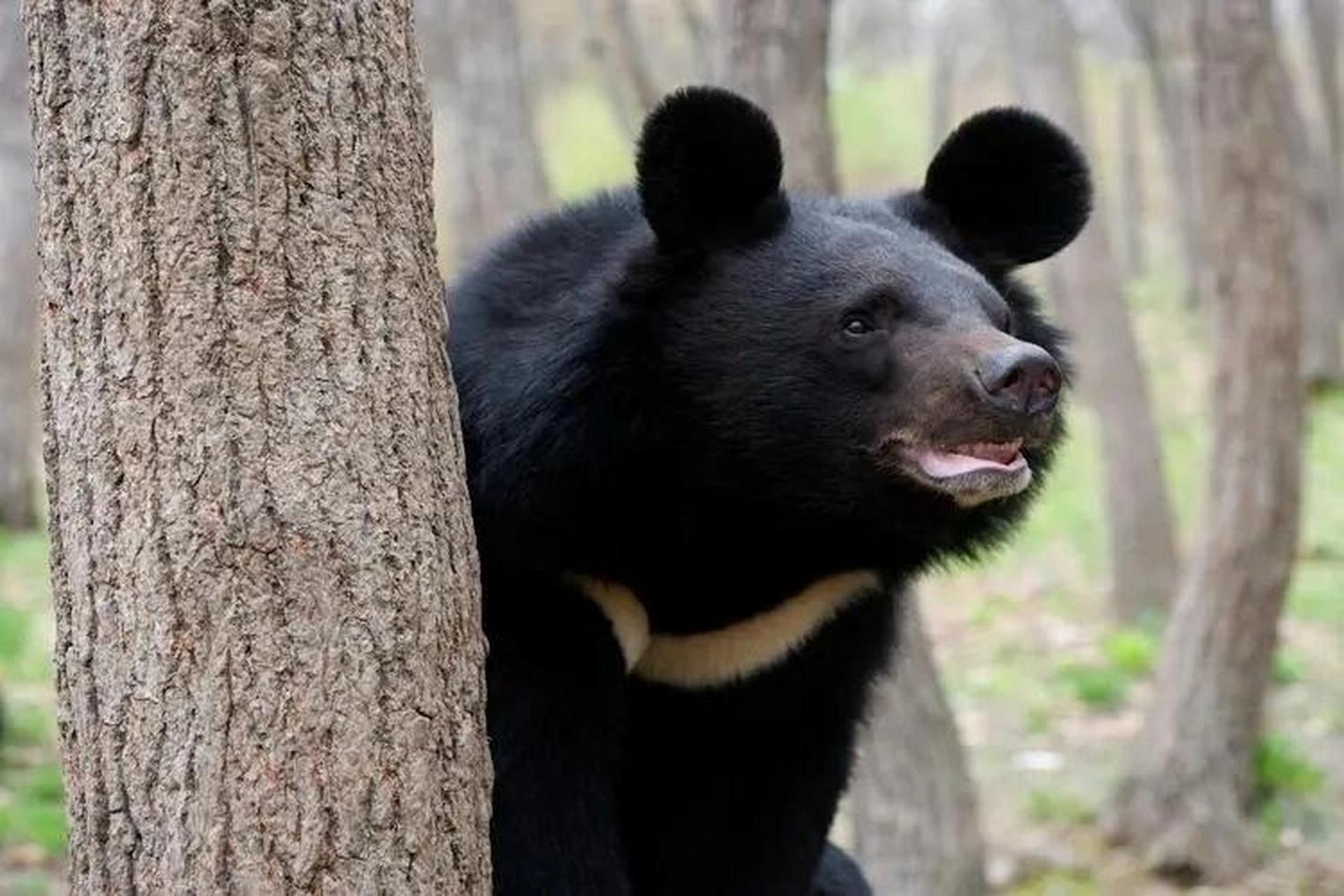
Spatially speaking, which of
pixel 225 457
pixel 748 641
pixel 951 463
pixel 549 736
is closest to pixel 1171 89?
pixel 748 641

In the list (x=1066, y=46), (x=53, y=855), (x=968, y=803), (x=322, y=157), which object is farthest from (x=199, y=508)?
(x=1066, y=46)

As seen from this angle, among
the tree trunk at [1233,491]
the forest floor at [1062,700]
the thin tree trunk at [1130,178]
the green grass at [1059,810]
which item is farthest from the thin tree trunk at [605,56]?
the thin tree trunk at [1130,178]

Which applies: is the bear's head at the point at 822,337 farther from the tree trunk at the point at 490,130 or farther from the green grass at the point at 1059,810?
the tree trunk at the point at 490,130

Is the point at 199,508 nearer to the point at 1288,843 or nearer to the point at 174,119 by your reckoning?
the point at 174,119

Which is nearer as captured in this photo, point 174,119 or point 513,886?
point 174,119

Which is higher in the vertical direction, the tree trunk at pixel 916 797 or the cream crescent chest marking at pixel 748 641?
the cream crescent chest marking at pixel 748 641

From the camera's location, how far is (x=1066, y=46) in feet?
35.9

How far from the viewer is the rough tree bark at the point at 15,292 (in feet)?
36.9

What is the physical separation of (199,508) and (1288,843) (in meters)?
5.72

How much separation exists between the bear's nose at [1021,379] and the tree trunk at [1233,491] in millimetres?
4008

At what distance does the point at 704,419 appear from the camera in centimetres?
338

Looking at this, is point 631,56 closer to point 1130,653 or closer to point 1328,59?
point 1130,653

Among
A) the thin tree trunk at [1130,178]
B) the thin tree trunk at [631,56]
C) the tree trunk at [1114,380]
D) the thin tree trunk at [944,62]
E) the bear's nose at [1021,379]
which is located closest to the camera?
the bear's nose at [1021,379]

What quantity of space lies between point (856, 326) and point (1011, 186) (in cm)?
54
